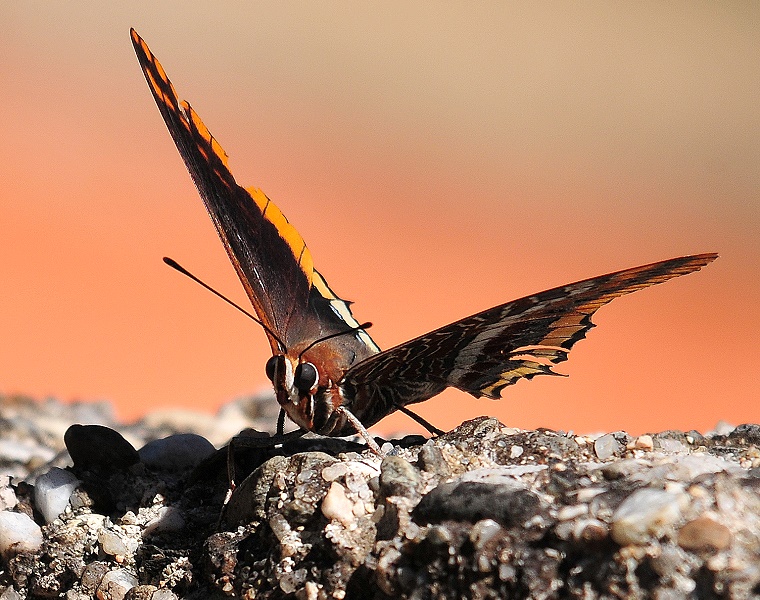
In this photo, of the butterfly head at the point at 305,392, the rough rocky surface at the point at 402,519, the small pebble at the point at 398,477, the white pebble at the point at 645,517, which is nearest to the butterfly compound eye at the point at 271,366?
the butterfly head at the point at 305,392

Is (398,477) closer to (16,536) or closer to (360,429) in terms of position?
(360,429)

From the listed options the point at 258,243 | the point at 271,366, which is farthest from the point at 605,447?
the point at 258,243

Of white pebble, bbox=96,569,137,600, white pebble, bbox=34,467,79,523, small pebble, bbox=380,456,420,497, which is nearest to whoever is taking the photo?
small pebble, bbox=380,456,420,497

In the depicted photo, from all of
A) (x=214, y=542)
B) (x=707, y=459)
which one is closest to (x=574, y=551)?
(x=707, y=459)

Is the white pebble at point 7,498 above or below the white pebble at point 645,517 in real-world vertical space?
above

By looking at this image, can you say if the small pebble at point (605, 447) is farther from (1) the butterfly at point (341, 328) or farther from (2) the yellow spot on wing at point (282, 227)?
(2) the yellow spot on wing at point (282, 227)

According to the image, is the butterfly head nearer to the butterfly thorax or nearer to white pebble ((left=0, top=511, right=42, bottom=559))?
the butterfly thorax

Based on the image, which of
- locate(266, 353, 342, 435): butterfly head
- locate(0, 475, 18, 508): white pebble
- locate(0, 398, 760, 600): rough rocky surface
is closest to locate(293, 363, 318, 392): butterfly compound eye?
locate(266, 353, 342, 435): butterfly head
